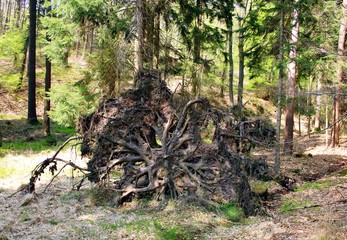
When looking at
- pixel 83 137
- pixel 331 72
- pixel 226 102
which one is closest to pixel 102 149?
pixel 83 137

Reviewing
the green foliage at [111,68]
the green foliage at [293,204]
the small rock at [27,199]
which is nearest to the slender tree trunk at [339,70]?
the green foliage at [293,204]

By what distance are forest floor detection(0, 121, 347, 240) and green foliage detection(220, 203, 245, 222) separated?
0.14 m

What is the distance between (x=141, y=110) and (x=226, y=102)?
23.4 m

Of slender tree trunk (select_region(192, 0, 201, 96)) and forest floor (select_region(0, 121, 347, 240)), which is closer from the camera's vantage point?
forest floor (select_region(0, 121, 347, 240))

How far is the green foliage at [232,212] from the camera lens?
795 cm

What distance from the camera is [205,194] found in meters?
8.52

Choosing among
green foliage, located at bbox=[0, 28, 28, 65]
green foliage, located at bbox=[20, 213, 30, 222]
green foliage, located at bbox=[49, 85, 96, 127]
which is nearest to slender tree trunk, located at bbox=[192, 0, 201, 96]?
green foliage, located at bbox=[49, 85, 96, 127]

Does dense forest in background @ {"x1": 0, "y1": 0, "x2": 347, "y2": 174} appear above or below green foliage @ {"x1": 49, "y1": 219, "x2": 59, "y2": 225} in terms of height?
above

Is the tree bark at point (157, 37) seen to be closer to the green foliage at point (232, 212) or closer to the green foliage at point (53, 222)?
the green foliage at point (232, 212)

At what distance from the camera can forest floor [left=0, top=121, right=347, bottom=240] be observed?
6.63 metres

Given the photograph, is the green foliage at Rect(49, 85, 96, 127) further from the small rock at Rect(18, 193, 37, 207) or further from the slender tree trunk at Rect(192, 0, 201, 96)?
the small rock at Rect(18, 193, 37, 207)

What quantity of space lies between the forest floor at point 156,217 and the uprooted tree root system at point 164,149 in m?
0.53

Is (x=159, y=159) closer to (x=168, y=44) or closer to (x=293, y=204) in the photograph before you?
(x=293, y=204)

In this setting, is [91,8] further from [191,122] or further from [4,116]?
[4,116]
